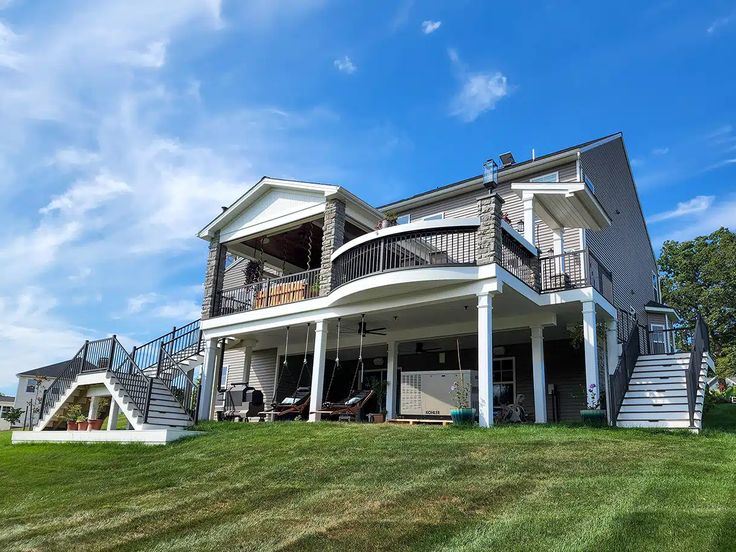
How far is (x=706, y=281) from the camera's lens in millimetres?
36562

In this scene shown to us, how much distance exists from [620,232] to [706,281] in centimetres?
2064

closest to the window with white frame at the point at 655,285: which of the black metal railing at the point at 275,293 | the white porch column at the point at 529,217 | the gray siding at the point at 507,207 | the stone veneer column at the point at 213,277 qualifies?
the gray siding at the point at 507,207

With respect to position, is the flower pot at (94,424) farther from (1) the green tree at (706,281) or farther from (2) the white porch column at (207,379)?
(1) the green tree at (706,281)

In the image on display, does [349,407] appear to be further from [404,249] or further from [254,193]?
[254,193]

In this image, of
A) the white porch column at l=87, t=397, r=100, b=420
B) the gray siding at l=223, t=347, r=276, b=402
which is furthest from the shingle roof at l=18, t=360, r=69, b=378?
the white porch column at l=87, t=397, r=100, b=420

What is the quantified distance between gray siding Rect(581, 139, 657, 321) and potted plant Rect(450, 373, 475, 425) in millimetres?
6717

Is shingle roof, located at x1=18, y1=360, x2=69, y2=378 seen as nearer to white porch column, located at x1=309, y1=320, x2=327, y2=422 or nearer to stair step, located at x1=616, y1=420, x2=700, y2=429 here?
white porch column, located at x1=309, y1=320, x2=327, y2=422

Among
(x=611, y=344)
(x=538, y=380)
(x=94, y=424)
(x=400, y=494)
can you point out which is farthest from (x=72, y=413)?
(x=611, y=344)

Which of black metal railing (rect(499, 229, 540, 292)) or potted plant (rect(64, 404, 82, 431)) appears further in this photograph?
potted plant (rect(64, 404, 82, 431))

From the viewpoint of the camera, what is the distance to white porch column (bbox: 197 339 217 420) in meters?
16.3

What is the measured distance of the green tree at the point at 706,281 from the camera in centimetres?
3491

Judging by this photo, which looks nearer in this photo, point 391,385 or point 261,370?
point 391,385

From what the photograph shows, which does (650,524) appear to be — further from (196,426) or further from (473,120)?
(473,120)

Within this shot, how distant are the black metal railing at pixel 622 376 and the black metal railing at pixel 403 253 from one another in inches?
148
